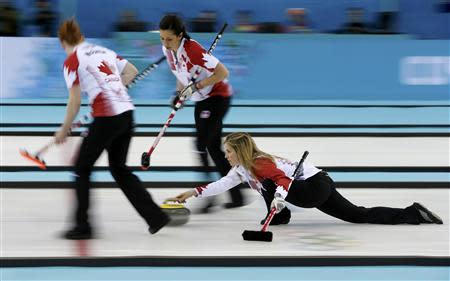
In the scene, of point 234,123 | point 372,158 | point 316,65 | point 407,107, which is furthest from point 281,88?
point 372,158

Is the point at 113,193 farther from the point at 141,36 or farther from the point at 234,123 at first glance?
the point at 141,36

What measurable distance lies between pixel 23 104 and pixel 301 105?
506cm

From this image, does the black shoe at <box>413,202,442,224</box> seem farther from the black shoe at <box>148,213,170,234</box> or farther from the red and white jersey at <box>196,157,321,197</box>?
the black shoe at <box>148,213,170,234</box>

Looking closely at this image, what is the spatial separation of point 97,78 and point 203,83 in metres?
1.25

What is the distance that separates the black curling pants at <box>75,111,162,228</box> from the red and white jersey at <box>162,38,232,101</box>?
104 centimetres

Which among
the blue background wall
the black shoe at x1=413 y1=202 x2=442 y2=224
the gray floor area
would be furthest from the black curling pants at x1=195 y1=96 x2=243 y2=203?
the blue background wall

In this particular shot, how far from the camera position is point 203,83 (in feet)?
25.3

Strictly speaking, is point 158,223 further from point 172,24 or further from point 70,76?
point 172,24

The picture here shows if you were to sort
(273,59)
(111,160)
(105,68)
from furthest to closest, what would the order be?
(273,59)
(111,160)
(105,68)

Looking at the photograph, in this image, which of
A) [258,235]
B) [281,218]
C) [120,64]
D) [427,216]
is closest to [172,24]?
[120,64]

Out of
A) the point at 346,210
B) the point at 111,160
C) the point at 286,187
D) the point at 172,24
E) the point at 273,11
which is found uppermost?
the point at 172,24

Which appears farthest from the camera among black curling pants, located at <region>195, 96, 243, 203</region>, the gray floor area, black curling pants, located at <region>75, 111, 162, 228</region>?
black curling pants, located at <region>195, 96, 243, 203</region>

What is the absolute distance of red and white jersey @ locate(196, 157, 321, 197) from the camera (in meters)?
7.03

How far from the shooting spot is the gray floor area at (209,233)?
6.48 metres
